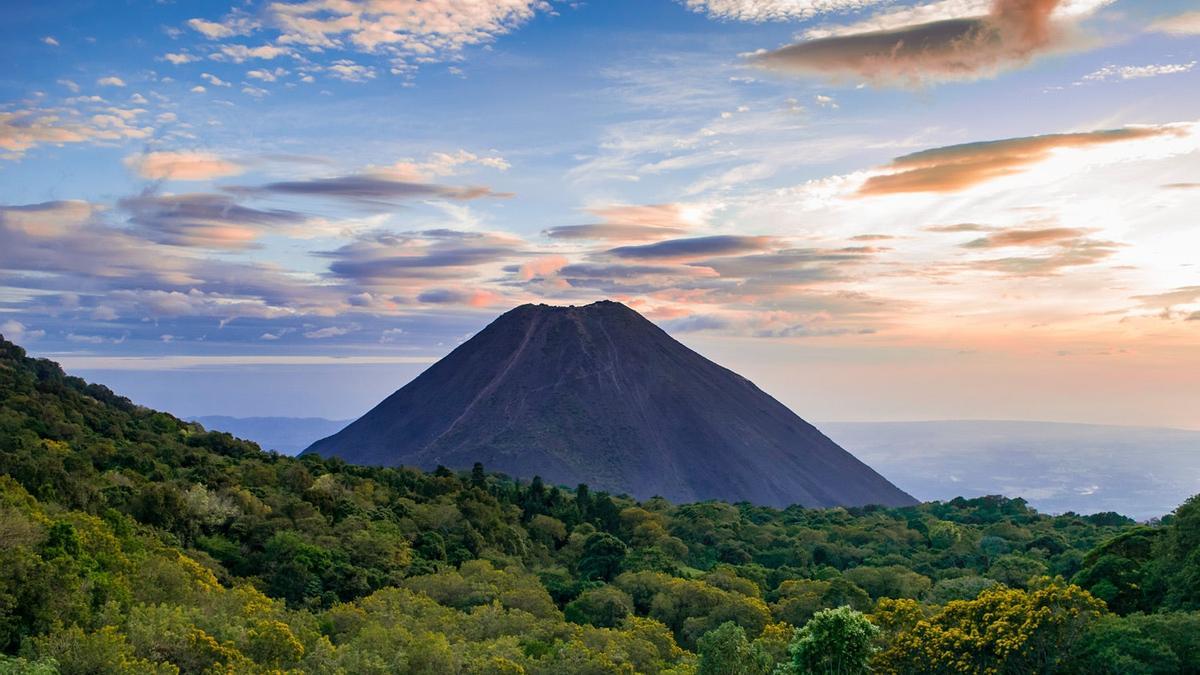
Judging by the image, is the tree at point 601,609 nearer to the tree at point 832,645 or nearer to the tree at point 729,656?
the tree at point 729,656

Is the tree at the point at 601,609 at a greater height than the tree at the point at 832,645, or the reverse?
the tree at the point at 832,645

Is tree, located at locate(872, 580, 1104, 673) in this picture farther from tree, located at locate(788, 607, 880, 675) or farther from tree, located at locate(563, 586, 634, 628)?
tree, located at locate(563, 586, 634, 628)

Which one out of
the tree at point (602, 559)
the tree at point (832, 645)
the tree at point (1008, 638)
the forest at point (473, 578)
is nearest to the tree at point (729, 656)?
the forest at point (473, 578)

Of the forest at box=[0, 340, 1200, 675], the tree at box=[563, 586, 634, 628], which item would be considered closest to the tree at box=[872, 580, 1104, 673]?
the forest at box=[0, 340, 1200, 675]

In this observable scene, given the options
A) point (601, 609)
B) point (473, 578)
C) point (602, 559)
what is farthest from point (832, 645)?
point (602, 559)

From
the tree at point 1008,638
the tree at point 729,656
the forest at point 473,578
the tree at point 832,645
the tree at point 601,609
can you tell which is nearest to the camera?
the forest at point 473,578

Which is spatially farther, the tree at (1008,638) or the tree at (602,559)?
the tree at (602,559)

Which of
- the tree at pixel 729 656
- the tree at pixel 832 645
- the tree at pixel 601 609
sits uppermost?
the tree at pixel 832 645

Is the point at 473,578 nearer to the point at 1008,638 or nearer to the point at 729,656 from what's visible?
the point at 729,656
